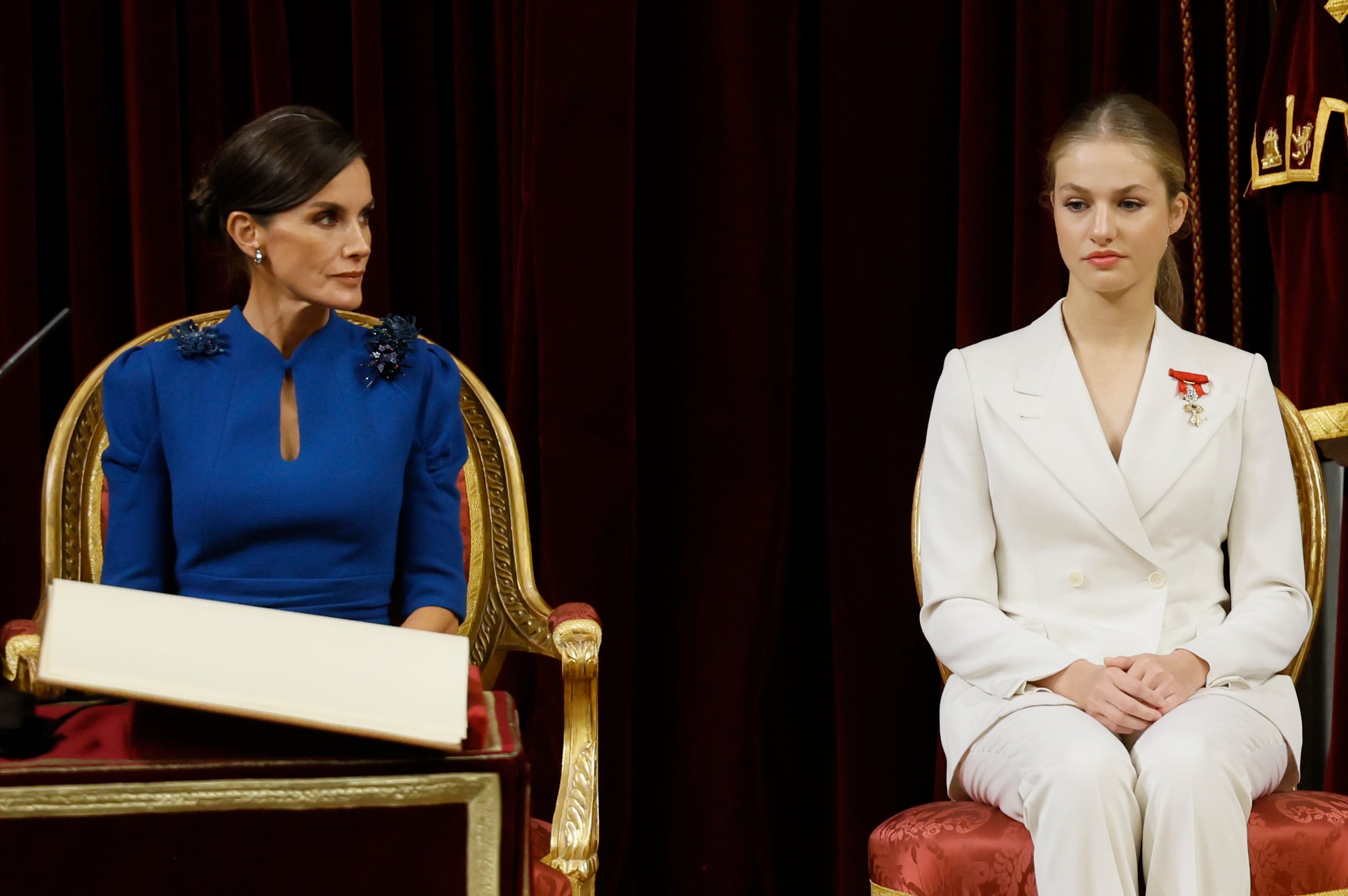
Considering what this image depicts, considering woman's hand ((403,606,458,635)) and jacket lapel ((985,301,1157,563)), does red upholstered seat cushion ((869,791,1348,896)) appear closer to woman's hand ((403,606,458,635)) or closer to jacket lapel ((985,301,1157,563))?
jacket lapel ((985,301,1157,563))

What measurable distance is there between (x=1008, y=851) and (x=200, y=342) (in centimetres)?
125

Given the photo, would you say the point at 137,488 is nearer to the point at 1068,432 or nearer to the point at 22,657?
the point at 22,657

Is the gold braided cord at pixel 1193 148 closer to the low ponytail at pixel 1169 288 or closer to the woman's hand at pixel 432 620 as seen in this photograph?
the low ponytail at pixel 1169 288

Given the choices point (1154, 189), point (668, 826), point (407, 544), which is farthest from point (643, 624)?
point (1154, 189)

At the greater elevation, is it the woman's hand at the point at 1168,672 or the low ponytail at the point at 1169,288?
the low ponytail at the point at 1169,288

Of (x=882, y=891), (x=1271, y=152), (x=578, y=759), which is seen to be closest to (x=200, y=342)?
(x=578, y=759)

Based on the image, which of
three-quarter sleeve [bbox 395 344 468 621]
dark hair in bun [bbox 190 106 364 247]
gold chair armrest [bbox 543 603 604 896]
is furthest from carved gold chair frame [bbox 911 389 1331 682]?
dark hair in bun [bbox 190 106 364 247]

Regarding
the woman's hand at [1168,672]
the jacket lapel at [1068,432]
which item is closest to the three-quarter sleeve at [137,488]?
the jacket lapel at [1068,432]

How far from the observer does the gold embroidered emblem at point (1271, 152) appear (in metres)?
2.22

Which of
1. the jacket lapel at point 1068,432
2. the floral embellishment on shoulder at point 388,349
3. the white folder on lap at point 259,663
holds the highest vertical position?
the floral embellishment on shoulder at point 388,349

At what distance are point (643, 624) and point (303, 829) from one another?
1.53m

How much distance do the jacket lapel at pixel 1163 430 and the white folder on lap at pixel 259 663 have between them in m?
1.06

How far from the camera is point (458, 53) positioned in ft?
9.16

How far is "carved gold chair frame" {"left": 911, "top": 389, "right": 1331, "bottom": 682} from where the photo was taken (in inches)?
80.3
